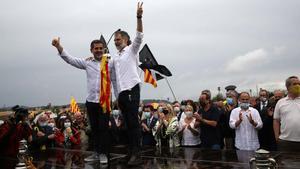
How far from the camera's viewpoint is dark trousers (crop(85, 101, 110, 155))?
6074mm

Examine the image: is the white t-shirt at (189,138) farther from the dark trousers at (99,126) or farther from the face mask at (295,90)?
the dark trousers at (99,126)

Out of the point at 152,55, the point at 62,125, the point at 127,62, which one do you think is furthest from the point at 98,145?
the point at 152,55

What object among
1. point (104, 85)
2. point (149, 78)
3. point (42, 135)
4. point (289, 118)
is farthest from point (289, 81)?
point (42, 135)

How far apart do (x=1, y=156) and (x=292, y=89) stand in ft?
21.0

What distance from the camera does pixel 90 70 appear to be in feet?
20.4

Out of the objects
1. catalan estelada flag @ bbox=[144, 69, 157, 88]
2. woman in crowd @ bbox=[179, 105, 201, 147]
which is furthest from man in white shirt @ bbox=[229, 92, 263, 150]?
catalan estelada flag @ bbox=[144, 69, 157, 88]

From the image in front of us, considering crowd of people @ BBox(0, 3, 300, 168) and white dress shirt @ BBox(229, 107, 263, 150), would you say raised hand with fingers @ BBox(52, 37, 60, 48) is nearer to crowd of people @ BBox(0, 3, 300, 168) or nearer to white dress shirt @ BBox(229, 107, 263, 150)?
crowd of people @ BBox(0, 3, 300, 168)

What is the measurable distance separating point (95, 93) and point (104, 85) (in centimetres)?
57

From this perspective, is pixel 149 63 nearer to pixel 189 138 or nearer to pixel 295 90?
pixel 189 138

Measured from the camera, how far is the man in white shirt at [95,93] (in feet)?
19.9

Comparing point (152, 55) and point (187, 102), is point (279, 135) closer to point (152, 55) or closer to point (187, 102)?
point (187, 102)

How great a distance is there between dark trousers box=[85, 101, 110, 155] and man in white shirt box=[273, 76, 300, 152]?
340cm

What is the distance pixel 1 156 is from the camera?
745cm

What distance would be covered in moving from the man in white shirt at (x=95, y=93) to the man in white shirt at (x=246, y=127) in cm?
299
